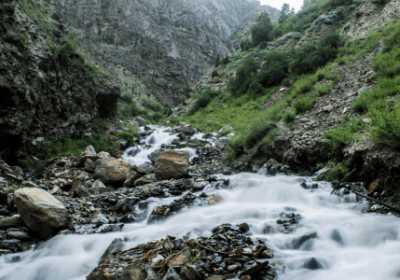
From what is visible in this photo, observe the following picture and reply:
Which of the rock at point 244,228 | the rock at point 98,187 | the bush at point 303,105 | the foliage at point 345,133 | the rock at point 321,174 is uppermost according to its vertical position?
the bush at point 303,105

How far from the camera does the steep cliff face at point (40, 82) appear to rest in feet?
27.6

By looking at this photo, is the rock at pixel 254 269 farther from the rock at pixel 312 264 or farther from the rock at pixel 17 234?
the rock at pixel 17 234

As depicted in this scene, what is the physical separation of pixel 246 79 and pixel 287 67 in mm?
4692

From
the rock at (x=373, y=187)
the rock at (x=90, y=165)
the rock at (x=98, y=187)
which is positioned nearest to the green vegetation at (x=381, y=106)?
the rock at (x=373, y=187)

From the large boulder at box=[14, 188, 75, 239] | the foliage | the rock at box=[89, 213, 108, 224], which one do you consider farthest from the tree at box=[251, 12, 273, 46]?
the large boulder at box=[14, 188, 75, 239]

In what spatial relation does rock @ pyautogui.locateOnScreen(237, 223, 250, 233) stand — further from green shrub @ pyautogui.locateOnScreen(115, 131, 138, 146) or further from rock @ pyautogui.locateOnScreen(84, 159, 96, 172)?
green shrub @ pyautogui.locateOnScreen(115, 131, 138, 146)

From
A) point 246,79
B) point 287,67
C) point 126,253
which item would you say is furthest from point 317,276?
point 246,79

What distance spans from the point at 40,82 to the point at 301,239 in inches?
454

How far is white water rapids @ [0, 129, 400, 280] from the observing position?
10.2 ft

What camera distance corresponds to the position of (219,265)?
2.98m

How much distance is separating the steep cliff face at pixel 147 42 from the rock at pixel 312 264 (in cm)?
5010

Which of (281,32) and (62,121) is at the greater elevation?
(281,32)

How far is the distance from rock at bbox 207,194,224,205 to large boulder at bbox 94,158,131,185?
3.83m

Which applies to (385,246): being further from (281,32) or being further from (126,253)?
(281,32)
